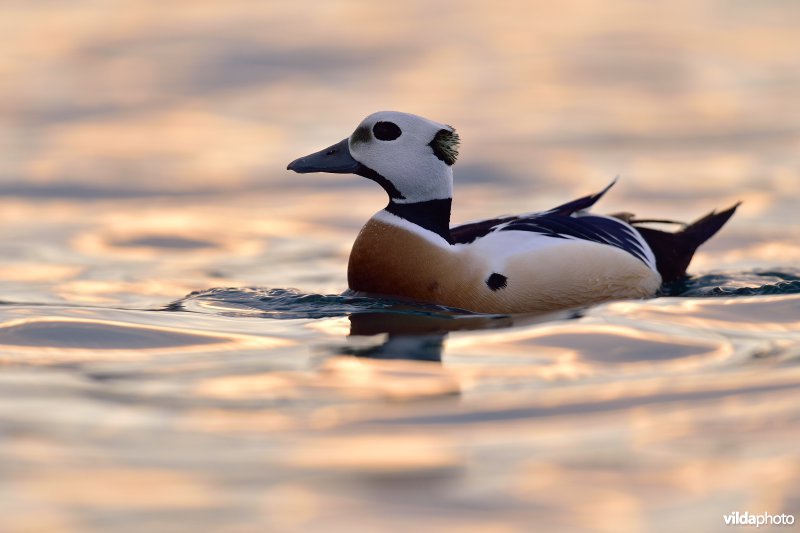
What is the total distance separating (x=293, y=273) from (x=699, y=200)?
15.3 ft

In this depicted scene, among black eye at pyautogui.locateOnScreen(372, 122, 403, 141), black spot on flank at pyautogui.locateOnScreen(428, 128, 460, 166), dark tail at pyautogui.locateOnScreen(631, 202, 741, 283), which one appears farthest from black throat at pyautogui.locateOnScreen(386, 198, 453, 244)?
dark tail at pyautogui.locateOnScreen(631, 202, 741, 283)

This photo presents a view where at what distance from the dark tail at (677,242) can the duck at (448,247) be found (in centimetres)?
52

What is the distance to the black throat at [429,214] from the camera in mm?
9578

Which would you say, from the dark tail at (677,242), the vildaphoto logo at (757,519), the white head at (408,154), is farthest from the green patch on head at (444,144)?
the vildaphoto logo at (757,519)

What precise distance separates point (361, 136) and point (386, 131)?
200mm

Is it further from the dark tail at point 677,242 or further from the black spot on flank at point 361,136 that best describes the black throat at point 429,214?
the dark tail at point 677,242

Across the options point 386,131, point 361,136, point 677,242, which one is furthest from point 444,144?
point 677,242

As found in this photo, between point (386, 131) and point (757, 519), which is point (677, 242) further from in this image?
point (757, 519)

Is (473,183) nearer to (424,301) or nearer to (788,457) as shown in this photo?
(424,301)

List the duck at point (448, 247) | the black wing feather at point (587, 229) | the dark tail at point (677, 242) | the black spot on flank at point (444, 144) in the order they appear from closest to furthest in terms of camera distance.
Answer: the duck at point (448, 247) → the black spot on flank at point (444, 144) → the black wing feather at point (587, 229) → the dark tail at point (677, 242)

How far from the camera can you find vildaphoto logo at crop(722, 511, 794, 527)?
555 cm

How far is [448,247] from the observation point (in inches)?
370

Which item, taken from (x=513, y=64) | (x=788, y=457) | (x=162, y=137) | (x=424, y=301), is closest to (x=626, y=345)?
(x=424, y=301)

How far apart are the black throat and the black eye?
47cm
